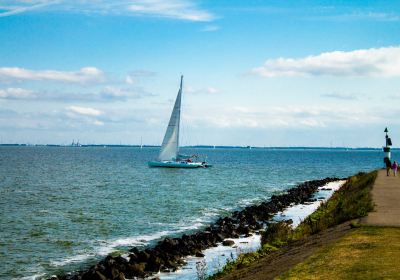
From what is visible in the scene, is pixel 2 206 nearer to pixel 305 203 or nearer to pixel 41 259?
pixel 41 259

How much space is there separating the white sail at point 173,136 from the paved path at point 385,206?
2670 inches

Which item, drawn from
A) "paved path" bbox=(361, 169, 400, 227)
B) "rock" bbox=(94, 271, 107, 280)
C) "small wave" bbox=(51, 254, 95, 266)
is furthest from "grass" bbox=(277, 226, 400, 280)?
"small wave" bbox=(51, 254, 95, 266)

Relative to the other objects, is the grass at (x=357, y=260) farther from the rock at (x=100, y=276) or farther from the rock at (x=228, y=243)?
the rock at (x=228, y=243)

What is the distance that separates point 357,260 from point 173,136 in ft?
292

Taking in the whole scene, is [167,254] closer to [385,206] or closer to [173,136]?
[385,206]

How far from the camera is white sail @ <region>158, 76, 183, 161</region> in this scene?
103m

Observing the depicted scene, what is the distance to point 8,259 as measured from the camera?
25641 millimetres

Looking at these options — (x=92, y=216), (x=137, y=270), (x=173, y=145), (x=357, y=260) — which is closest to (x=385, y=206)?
(x=357, y=260)

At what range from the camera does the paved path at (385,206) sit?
68.0 feet

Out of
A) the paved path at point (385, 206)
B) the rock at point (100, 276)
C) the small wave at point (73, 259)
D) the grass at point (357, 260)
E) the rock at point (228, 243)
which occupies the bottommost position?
the small wave at point (73, 259)

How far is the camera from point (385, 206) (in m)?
25.6

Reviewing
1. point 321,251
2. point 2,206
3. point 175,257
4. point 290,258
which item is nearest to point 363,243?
point 321,251

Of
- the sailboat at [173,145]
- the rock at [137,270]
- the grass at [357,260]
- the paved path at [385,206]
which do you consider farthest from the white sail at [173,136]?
the grass at [357,260]

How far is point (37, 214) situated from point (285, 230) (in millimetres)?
25247
